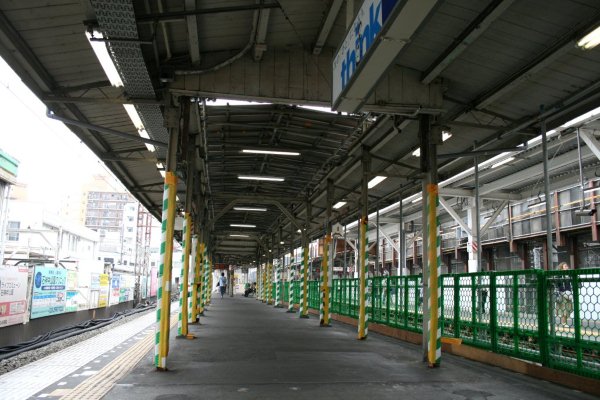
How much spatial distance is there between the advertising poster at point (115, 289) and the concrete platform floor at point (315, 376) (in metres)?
12.1

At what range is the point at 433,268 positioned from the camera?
9156 mm

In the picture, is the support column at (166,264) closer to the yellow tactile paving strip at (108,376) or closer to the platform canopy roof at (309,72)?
the yellow tactile paving strip at (108,376)

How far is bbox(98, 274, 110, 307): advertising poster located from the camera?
20.1 metres

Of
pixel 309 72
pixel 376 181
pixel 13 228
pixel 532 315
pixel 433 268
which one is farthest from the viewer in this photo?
pixel 13 228

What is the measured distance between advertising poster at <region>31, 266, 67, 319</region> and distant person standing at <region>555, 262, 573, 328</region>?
11895 mm

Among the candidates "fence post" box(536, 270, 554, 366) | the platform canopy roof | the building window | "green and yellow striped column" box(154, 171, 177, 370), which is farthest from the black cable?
the building window

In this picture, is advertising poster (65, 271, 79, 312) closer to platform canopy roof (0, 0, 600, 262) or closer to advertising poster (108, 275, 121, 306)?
platform canopy roof (0, 0, 600, 262)

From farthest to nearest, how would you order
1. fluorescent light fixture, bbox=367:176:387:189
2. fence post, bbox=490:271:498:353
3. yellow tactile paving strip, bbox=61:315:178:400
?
fluorescent light fixture, bbox=367:176:387:189
fence post, bbox=490:271:498:353
yellow tactile paving strip, bbox=61:315:178:400

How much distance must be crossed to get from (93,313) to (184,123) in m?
12.5

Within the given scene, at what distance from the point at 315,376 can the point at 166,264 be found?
3097mm

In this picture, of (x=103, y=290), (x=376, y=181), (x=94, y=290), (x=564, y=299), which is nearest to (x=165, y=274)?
(x=564, y=299)

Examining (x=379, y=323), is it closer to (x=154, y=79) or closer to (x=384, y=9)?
(x=154, y=79)

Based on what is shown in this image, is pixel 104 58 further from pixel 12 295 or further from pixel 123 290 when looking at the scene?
pixel 123 290

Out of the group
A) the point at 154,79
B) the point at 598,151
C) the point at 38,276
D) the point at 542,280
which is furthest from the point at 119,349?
the point at 598,151
